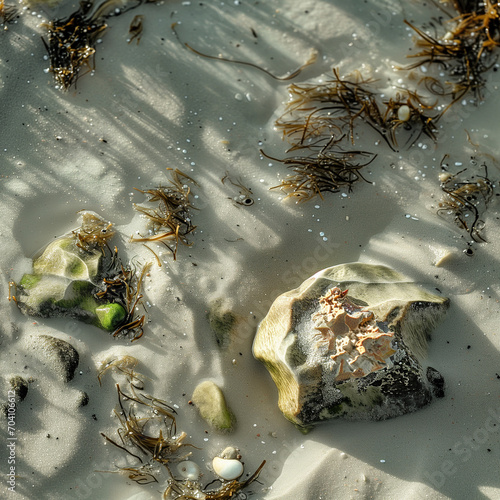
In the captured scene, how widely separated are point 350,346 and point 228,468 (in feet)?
4.34

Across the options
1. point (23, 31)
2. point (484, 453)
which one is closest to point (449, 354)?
point (484, 453)

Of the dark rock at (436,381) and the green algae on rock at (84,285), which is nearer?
the dark rock at (436,381)

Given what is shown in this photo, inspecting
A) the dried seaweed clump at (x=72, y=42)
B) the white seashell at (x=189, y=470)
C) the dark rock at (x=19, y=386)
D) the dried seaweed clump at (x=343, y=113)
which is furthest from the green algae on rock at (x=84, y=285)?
the dried seaweed clump at (x=343, y=113)

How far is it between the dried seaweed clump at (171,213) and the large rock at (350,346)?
0.97 metres

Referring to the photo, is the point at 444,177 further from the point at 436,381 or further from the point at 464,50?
the point at 436,381

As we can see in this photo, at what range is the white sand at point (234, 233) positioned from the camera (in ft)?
11.5

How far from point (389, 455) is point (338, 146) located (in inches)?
97.1

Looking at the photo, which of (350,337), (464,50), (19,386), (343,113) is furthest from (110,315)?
(464,50)

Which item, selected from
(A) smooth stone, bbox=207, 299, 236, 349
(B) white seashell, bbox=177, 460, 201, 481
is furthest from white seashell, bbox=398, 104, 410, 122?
(B) white seashell, bbox=177, 460, 201, 481

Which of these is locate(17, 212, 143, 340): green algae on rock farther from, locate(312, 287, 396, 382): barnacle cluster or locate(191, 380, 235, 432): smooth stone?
locate(312, 287, 396, 382): barnacle cluster

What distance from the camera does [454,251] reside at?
3840 mm

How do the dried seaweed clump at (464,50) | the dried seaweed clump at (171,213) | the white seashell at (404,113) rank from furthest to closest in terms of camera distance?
the dried seaweed clump at (464,50)
the white seashell at (404,113)
the dried seaweed clump at (171,213)

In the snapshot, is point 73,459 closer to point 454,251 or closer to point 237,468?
point 237,468

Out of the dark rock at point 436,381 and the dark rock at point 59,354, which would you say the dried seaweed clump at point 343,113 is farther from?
the dark rock at point 59,354
